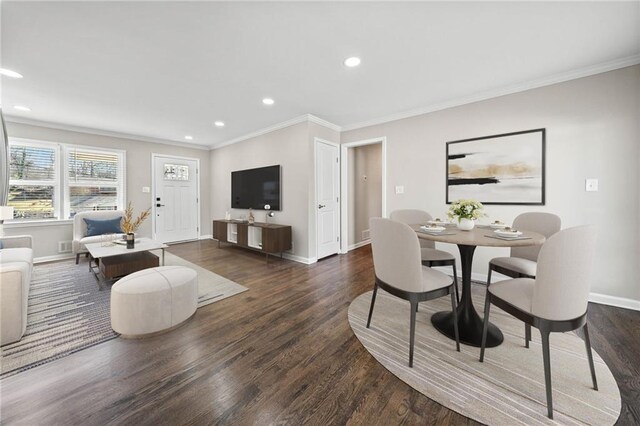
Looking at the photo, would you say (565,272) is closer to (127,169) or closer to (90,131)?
(127,169)

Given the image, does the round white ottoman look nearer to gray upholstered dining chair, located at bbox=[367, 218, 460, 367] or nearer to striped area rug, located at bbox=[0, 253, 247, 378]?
striped area rug, located at bbox=[0, 253, 247, 378]

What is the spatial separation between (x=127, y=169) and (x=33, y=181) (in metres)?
1.31

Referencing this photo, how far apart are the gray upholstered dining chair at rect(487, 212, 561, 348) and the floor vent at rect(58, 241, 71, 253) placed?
6.44 m

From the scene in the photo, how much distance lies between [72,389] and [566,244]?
2.81m

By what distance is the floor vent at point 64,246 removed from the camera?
4.21 metres

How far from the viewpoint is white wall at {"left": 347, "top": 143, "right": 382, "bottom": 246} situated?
4938 millimetres

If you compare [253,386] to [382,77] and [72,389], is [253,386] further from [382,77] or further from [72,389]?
[382,77]

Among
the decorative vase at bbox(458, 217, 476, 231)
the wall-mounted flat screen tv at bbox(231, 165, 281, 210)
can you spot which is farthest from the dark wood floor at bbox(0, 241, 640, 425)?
the wall-mounted flat screen tv at bbox(231, 165, 281, 210)

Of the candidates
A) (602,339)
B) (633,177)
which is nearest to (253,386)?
(602,339)

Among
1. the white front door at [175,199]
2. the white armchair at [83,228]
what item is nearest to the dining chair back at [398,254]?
the white armchair at [83,228]

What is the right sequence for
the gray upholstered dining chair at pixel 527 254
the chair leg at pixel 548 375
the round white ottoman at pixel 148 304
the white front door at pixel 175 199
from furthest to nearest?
the white front door at pixel 175 199
the gray upholstered dining chair at pixel 527 254
the round white ottoman at pixel 148 304
the chair leg at pixel 548 375

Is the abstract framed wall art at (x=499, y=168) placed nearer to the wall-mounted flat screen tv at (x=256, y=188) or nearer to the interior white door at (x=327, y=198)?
the interior white door at (x=327, y=198)

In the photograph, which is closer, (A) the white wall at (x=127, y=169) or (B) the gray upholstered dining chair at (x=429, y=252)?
(B) the gray upholstered dining chair at (x=429, y=252)

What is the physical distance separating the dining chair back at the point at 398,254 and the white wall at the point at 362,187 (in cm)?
305
